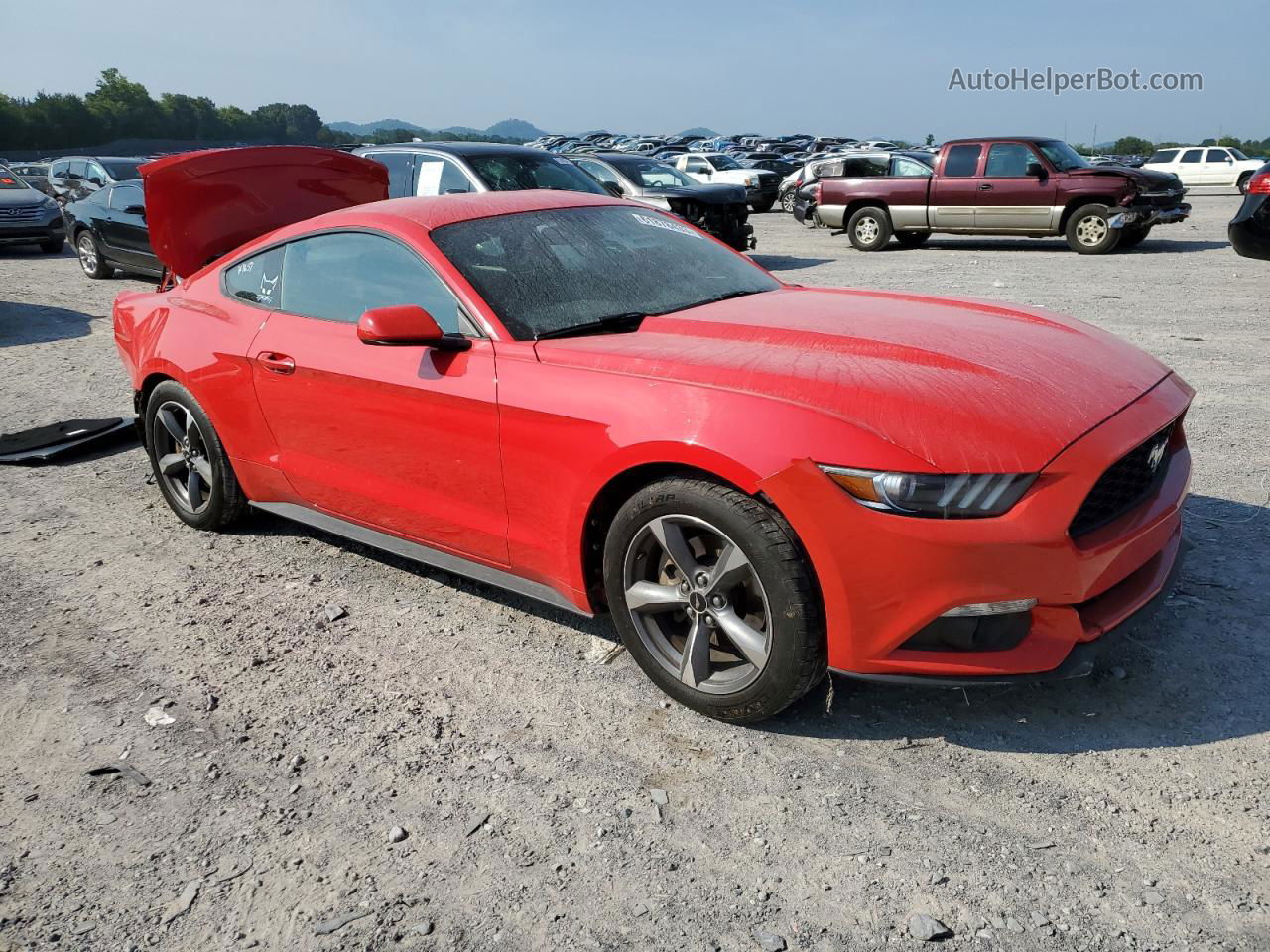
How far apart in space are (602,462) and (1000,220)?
49.3ft

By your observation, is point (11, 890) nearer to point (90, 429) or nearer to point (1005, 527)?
point (1005, 527)

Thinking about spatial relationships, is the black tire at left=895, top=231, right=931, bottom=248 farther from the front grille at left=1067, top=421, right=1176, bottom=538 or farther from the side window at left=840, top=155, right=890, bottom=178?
the front grille at left=1067, top=421, right=1176, bottom=538

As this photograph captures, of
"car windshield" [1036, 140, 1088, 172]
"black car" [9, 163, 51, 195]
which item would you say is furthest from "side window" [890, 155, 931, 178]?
"black car" [9, 163, 51, 195]

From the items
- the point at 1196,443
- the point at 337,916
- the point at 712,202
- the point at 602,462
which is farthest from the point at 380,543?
the point at 712,202

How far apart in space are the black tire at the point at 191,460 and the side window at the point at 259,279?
0.56m

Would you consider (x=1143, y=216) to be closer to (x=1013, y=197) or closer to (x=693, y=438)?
(x=1013, y=197)

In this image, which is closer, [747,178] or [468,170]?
[468,170]

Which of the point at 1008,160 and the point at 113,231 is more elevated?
the point at 1008,160

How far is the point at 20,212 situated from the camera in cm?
1812

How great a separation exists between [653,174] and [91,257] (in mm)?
8271

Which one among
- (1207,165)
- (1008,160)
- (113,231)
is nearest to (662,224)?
(113,231)

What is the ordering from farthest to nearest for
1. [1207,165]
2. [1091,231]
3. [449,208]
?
[1207,165] < [1091,231] < [449,208]

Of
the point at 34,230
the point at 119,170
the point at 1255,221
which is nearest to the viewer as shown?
the point at 1255,221

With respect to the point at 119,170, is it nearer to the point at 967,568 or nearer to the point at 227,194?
the point at 227,194
